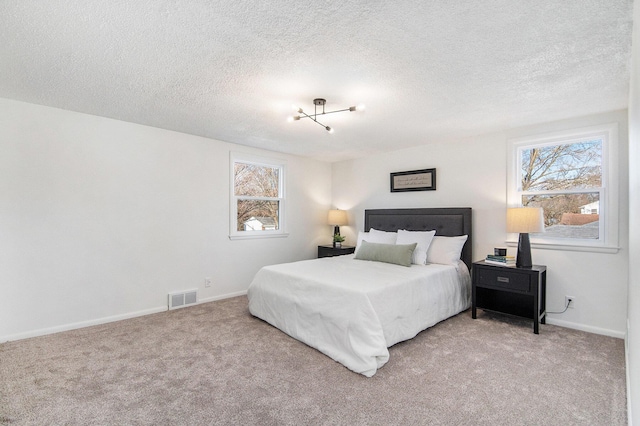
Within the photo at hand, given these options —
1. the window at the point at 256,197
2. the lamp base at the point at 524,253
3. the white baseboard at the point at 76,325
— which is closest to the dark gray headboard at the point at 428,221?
the lamp base at the point at 524,253

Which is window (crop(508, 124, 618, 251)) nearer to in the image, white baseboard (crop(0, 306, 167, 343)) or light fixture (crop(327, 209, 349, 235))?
light fixture (crop(327, 209, 349, 235))

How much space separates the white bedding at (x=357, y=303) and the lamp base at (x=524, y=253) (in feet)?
2.08

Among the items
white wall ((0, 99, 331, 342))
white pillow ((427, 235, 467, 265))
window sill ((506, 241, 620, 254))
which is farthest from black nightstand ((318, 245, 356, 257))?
window sill ((506, 241, 620, 254))

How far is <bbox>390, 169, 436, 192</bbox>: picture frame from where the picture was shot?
4.37 metres

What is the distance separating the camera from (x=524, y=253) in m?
3.19

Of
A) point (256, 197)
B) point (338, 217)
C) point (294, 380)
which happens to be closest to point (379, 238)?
point (338, 217)

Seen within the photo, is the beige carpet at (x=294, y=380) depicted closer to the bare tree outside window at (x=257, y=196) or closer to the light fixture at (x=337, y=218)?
the bare tree outside window at (x=257, y=196)

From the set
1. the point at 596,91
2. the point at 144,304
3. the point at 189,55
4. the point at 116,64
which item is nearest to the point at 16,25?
the point at 116,64

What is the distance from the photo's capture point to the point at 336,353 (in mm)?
2447

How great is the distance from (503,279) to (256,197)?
3.34 metres

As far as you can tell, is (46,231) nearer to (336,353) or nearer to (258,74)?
(258,74)

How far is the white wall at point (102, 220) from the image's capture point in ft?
9.32

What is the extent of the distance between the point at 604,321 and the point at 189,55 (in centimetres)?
429

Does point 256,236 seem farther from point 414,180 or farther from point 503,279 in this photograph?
point 503,279
